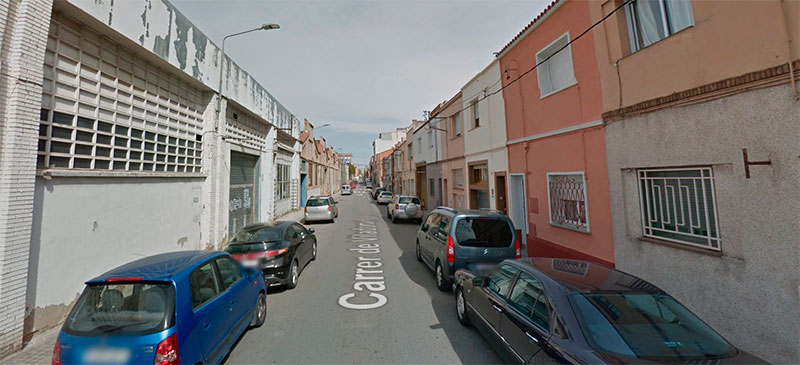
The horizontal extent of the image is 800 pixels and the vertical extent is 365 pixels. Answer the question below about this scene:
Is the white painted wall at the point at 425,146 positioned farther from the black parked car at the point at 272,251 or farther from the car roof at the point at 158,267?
the car roof at the point at 158,267

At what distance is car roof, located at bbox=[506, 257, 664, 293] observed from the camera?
2.67m

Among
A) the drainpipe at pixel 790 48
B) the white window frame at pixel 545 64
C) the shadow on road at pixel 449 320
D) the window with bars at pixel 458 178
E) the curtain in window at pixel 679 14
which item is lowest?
the shadow on road at pixel 449 320

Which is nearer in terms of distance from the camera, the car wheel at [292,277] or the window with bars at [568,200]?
the car wheel at [292,277]

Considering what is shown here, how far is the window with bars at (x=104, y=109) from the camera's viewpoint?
15.1 feet

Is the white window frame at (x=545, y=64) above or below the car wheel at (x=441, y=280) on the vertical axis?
above

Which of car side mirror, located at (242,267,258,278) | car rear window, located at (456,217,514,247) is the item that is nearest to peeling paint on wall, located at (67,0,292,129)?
car side mirror, located at (242,267,258,278)

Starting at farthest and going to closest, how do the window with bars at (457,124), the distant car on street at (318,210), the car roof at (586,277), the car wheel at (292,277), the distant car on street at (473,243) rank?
1. the distant car on street at (318,210)
2. the window with bars at (457,124)
3. the car wheel at (292,277)
4. the distant car on street at (473,243)
5. the car roof at (586,277)

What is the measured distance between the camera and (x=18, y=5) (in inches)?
154

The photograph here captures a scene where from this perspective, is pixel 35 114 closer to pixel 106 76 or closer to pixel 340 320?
pixel 106 76

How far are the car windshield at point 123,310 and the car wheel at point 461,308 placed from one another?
143 inches

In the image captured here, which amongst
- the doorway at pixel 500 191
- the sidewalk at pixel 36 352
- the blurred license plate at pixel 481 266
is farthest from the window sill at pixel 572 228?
the sidewalk at pixel 36 352

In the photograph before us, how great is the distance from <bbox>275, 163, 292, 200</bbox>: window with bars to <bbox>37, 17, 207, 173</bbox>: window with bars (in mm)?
9114

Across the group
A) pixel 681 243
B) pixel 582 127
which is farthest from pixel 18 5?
pixel 681 243

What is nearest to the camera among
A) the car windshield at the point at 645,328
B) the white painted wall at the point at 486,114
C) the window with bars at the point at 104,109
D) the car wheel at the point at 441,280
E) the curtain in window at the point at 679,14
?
the car windshield at the point at 645,328
